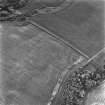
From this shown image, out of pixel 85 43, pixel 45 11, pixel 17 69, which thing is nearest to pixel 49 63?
pixel 17 69

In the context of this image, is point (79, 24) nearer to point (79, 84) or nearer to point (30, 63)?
point (79, 84)

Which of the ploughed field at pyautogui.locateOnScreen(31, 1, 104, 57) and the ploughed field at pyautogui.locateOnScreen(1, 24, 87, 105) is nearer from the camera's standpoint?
the ploughed field at pyautogui.locateOnScreen(1, 24, 87, 105)

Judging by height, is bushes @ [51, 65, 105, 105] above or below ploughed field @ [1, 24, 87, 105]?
below

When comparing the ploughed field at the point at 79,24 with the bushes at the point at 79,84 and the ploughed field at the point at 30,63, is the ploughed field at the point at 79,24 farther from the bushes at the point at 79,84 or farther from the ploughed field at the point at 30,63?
the bushes at the point at 79,84

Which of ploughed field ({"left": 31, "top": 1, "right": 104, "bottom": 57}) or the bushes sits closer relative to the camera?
the bushes

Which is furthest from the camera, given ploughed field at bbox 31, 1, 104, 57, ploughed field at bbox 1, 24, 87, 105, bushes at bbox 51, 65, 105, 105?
ploughed field at bbox 31, 1, 104, 57

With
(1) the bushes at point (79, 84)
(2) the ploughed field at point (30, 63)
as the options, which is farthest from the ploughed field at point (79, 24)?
(1) the bushes at point (79, 84)

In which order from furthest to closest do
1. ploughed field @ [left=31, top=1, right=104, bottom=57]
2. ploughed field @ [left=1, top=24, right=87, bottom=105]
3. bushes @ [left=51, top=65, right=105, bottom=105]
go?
ploughed field @ [left=31, top=1, right=104, bottom=57] < bushes @ [left=51, top=65, right=105, bottom=105] < ploughed field @ [left=1, top=24, right=87, bottom=105]

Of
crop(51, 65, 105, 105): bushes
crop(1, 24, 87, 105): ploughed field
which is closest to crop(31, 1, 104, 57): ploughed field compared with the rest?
crop(1, 24, 87, 105): ploughed field

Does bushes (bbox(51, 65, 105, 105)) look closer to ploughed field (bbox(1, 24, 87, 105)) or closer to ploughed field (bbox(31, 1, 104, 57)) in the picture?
ploughed field (bbox(1, 24, 87, 105))

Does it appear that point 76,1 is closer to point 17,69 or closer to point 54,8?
point 54,8
